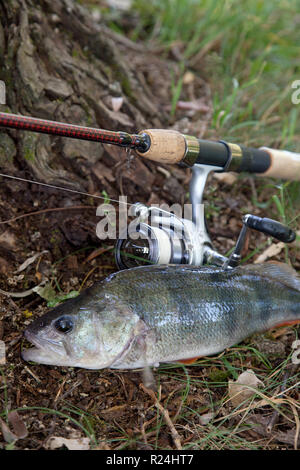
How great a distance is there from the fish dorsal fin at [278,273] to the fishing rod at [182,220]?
20 cm

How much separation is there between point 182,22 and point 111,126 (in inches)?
96.7

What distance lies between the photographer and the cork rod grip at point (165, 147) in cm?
282

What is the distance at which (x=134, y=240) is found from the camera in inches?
118

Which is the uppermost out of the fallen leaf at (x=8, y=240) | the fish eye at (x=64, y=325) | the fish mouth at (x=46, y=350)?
the fallen leaf at (x=8, y=240)

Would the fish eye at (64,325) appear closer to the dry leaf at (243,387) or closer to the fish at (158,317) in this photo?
the fish at (158,317)

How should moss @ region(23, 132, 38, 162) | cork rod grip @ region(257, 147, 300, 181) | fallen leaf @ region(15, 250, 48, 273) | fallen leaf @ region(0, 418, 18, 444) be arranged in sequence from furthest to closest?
cork rod grip @ region(257, 147, 300, 181) < moss @ region(23, 132, 38, 162) < fallen leaf @ region(15, 250, 48, 273) < fallen leaf @ region(0, 418, 18, 444)

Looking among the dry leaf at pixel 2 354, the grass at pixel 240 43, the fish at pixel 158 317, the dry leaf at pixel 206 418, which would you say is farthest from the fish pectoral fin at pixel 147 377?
the grass at pixel 240 43

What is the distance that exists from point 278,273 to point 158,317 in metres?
1.04

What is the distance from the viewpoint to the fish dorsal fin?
3.05m

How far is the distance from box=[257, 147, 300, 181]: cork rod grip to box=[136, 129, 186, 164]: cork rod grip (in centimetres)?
81

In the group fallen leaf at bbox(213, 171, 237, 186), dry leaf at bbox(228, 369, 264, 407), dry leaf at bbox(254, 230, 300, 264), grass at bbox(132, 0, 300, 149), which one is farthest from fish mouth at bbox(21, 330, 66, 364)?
grass at bbox(132, 0, 300, 149)

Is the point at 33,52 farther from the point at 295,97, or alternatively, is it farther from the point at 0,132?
the point at 295,97

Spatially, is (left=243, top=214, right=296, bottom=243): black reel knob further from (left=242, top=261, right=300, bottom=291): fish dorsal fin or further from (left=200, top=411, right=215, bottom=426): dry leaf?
(left=200, top=411, right=215, bottom=426): dry leaf
